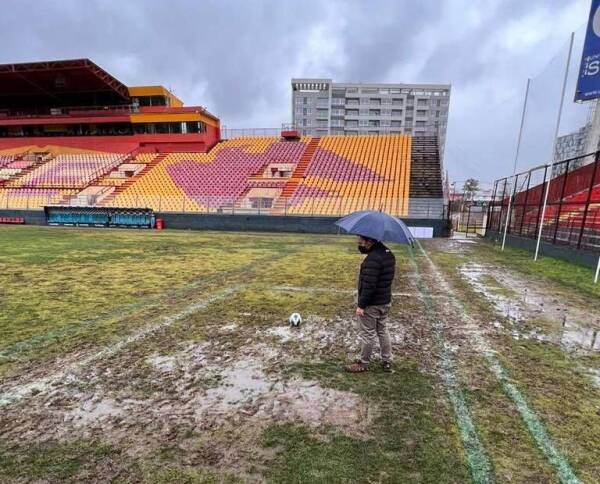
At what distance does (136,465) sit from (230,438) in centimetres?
64

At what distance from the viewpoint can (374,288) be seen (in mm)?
3434

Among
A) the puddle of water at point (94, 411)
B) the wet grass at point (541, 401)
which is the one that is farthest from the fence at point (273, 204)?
the puddle of water at point (94, 411)

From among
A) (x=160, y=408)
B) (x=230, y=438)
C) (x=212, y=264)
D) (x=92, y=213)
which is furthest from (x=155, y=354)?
(x=92, y=213)

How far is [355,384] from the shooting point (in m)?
3.43

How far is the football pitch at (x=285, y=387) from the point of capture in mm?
2367

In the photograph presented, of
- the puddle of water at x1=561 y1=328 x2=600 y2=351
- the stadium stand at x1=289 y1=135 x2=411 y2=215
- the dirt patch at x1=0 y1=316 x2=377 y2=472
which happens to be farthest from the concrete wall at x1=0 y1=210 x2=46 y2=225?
the puddle of water at x1=561 y1=328 x2=600 y2=351

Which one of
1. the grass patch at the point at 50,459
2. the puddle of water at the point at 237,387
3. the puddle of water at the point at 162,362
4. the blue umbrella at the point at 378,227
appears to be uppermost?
the blue umbrella at the point at 378,227

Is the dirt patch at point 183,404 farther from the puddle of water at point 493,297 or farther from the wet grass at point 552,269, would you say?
the wet grass at point 552,269

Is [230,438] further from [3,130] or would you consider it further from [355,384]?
[3,130]

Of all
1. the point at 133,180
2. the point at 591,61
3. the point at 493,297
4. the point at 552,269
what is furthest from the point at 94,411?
the point at 133,180

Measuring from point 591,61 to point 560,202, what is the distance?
4473 mm

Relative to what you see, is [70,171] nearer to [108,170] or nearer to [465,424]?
[108,170]

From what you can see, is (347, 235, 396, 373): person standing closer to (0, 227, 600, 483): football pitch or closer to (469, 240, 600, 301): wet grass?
(0, 227, 600, 483): football pitch

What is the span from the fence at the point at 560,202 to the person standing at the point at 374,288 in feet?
32.8
